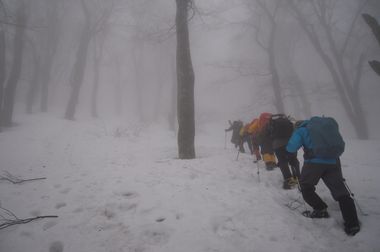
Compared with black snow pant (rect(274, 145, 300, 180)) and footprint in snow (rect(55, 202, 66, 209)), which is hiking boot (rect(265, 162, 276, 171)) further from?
footprint in snow (rect(55, 202, 66, 209))

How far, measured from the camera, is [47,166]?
22.1 ft

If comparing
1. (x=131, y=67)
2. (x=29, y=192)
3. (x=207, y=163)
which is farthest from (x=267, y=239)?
(x=131, y=67)

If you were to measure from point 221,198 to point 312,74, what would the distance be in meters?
33.9

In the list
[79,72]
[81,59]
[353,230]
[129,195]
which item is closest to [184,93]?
[129,195]

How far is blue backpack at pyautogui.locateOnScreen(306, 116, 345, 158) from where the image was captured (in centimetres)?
356

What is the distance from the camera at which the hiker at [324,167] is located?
344 cm

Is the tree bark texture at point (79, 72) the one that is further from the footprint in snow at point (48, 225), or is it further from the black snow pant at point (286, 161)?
the black snow pant at point (286, 161)

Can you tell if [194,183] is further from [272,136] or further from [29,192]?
[29,192]

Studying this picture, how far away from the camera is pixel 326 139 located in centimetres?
360

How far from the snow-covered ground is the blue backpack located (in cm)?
116

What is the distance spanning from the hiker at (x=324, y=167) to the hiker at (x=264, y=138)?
6.96 feet

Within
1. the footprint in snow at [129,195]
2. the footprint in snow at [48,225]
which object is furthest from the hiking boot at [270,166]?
the footprint in snow at [48,225]

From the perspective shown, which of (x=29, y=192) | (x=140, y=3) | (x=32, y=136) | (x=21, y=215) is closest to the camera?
(x=21, y=215)

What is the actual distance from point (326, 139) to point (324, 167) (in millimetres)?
484
